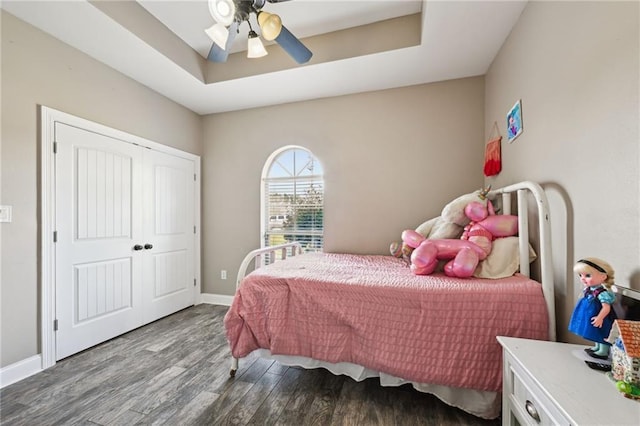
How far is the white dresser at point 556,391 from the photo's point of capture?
681mm

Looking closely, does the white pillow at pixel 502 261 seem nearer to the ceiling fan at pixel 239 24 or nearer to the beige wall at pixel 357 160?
the beige wall at pixel 357 160

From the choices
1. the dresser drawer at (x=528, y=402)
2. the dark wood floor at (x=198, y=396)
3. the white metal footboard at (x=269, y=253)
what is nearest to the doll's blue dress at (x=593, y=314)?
the dresser drawer at (x=528, y=402)

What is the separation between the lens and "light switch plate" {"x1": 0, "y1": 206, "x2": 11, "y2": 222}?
5.59ft

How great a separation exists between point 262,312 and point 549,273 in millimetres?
1584

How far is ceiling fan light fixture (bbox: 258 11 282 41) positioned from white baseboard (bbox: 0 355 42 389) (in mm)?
2745

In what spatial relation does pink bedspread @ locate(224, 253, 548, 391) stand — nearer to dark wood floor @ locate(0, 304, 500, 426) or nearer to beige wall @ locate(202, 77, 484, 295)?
dark wood floor @ locate(0, 304, 500, 426)

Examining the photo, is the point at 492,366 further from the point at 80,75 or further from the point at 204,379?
the point at 80,75

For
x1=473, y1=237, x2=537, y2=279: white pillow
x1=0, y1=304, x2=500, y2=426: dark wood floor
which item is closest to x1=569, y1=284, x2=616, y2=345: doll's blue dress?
x1=473, y1=237, x2=537, y2=279: white pillow

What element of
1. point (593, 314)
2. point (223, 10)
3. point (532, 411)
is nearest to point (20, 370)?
point (223, 10)

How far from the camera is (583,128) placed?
115 cm

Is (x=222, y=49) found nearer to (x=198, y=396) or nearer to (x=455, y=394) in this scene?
(x=198, y=396)

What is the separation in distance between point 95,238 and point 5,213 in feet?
1.94

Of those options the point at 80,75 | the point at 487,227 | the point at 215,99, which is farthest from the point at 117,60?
the point at 487,227

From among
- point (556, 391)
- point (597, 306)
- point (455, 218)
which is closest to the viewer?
point (556, 391)
